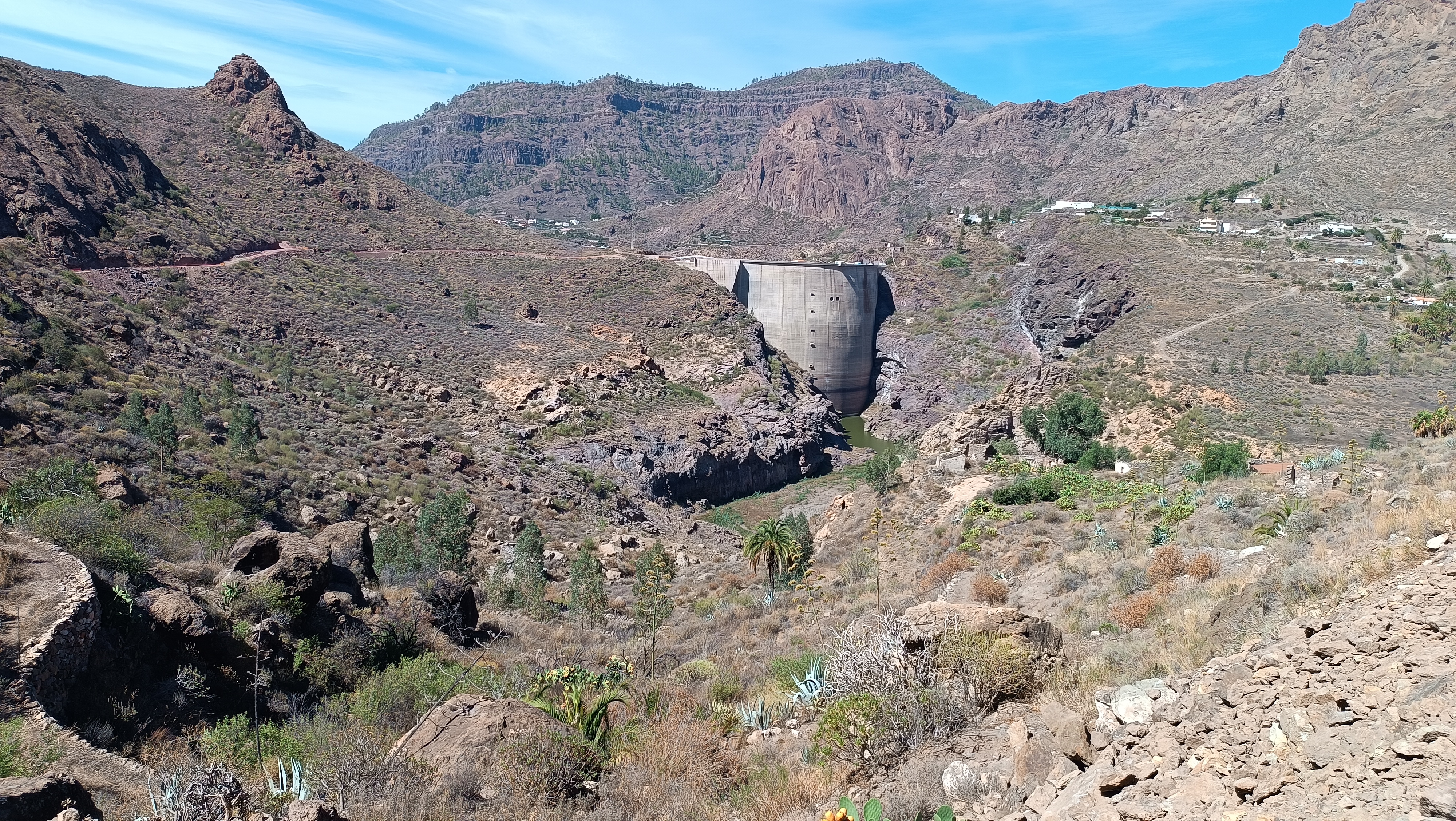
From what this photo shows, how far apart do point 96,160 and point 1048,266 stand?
2008 inches

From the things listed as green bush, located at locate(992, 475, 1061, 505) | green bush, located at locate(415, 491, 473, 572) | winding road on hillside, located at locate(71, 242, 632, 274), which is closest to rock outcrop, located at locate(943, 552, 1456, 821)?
green bush, located at locate(992, 475, 1061, 505)

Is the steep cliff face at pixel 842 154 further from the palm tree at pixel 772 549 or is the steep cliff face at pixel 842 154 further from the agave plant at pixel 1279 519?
the agave plant at pixel 1279 519

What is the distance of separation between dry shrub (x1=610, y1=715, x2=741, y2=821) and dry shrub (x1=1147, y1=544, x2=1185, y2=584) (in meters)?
5.19

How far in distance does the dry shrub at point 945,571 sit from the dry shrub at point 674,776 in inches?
243

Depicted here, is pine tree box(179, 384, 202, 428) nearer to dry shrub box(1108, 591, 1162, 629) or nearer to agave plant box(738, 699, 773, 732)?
agave plant box(738, 699, 773, 732)

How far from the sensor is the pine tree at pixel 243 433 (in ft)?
69.2

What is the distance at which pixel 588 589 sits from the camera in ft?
57.2

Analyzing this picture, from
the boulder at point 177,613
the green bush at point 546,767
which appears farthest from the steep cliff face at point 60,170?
the green bush at point 546,767

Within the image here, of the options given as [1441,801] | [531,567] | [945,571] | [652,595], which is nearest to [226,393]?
[531,567]

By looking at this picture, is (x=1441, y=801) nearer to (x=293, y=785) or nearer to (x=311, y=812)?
(x=311, y=812)

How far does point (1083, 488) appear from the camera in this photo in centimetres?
1652

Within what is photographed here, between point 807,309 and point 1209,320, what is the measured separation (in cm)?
2295

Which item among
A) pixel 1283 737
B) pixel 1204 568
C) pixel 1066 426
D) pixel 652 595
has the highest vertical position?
pixel 1283 737

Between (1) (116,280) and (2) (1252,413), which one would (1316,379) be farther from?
(1) (116,280)
